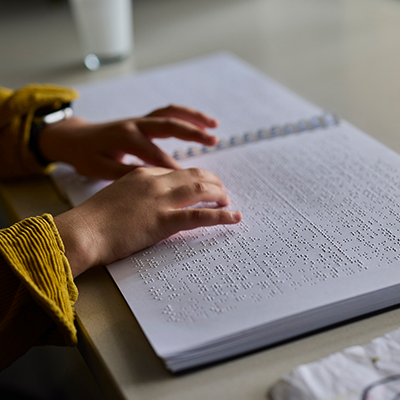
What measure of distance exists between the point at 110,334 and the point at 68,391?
349 millimetres

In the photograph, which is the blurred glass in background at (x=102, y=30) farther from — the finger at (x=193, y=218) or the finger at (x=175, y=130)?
the finger at (x=193, y=218)

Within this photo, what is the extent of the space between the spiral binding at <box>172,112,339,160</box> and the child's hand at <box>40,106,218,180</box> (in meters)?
0.03

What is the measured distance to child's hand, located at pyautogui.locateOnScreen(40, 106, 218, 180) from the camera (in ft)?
2.13

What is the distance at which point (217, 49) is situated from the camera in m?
1.16

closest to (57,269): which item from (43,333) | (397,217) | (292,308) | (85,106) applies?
(43,333)

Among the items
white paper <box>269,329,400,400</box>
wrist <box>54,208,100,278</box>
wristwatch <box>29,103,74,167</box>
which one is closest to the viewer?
white paper <box>269,329,400,400</box>

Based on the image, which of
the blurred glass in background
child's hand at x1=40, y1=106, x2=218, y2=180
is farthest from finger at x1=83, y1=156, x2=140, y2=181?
the blurred glass in background

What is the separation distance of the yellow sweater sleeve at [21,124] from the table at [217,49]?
2 cm

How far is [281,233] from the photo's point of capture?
51 centimetres

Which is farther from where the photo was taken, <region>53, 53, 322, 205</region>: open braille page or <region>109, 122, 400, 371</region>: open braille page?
<region>53, 53, 322, 205</region>: open braille page

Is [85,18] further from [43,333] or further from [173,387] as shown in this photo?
[173,387]

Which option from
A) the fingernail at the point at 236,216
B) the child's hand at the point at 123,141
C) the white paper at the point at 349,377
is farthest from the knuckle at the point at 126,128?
the white paper at the point at 349,377

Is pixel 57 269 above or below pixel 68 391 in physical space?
above

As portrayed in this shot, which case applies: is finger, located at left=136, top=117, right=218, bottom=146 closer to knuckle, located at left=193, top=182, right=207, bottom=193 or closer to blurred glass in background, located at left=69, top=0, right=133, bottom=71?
knuckle, located at left=193, top=182, right=207, bottom=193
